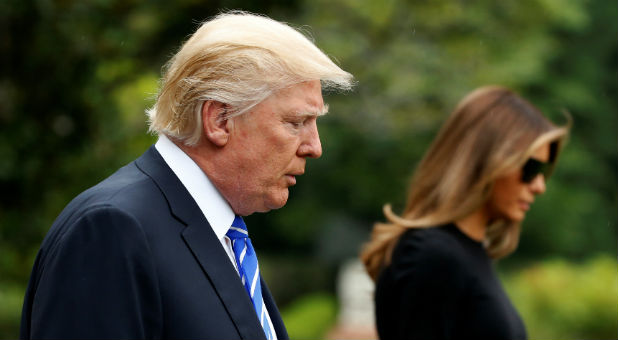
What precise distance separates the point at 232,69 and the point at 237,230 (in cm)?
43

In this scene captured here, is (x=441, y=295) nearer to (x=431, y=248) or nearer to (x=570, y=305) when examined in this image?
(x=431, y=248)

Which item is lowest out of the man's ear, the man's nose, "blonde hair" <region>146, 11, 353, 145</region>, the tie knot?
the tie knot

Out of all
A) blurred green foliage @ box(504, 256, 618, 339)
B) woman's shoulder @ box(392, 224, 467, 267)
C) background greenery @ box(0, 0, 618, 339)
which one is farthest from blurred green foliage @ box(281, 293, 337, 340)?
woman's shoulder @ box(392, 224, 467, 267)

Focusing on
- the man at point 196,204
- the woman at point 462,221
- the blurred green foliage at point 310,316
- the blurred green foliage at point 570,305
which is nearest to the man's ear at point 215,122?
the man at point 196,204

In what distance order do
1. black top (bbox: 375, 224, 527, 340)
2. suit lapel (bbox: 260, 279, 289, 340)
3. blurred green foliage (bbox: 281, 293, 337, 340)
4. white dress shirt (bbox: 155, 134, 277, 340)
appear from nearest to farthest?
white dress shirt (bbox: 155, 134, 277, 340), suit lapel (bbox: 260, 279, 289, 340), black top (bbox: 375, 224, 527, 340), blurred green foliage (bbox: 281, 293, 337, 340)

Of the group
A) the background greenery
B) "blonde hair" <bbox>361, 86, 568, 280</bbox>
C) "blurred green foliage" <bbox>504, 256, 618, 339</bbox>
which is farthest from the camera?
"blurred green foliage" <bbox>504, 256, 618, 339</bbox>

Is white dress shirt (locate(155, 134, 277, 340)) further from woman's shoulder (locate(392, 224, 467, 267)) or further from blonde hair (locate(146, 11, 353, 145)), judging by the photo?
woman's shoulder (locate(392, 224, 467, 267))

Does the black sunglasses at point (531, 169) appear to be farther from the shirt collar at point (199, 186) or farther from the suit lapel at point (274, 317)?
the shirt collar at point (199, 186)

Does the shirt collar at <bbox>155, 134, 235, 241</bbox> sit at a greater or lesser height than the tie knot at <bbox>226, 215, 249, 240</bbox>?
greater

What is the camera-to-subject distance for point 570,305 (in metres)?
13.0

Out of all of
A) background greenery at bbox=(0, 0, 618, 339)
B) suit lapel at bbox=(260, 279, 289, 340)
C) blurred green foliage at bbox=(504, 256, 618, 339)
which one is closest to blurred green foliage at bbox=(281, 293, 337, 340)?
background greenery at bbox=(0, 0, 618, 339)

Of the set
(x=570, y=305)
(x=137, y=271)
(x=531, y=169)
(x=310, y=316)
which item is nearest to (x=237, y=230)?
(x=137, y=271)

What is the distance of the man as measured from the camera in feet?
5.60

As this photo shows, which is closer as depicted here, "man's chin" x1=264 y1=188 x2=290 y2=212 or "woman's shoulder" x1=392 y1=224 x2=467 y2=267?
"man's chin" x1=264 y1=188 x2=290 y2=212
